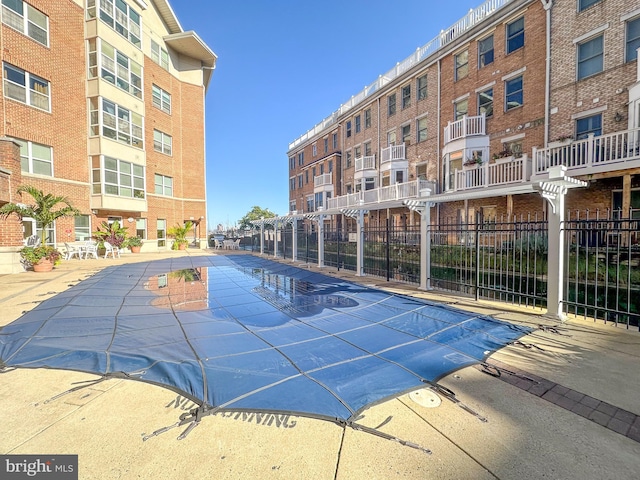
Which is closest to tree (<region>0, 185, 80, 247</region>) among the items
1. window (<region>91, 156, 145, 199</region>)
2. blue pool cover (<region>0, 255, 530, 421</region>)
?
blue pool cover (<region>0, 255, 530, 421</region>)

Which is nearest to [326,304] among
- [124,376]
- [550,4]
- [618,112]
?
[124,376]

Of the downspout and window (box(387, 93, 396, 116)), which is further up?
window (box(387, 93, 396, 116))

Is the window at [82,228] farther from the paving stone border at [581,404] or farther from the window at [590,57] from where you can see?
the window at [590,57]

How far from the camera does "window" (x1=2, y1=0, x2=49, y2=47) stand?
45.7ft

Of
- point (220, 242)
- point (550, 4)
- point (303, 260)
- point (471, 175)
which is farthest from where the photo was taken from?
point (220, 242)

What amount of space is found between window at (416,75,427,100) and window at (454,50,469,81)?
87.5 inches

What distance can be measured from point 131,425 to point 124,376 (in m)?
0.97

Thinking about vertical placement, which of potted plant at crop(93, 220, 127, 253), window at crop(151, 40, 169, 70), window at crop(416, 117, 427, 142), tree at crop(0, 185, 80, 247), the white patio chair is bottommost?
the white patio chair

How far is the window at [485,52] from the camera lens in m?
15.4

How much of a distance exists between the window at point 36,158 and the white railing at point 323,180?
1999 cm

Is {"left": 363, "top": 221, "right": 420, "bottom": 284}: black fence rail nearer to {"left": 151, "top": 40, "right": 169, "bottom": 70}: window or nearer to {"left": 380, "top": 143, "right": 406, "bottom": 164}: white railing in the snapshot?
{"left": 380, "top": 143, "right": 406, "bottom": 164}: white railing

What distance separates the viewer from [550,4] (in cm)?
1270

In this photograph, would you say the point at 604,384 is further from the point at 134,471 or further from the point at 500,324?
the point at 134,471

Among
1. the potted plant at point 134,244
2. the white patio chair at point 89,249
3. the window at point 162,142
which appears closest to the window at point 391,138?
the window at point 162,142
